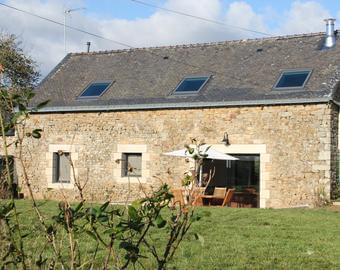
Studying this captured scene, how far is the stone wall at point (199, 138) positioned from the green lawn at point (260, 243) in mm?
4354

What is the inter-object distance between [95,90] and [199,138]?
4342 millimetres

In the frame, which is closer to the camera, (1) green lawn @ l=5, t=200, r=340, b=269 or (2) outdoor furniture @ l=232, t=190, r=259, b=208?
(1) green lawn @ l=5, t=200, r=340, b=269

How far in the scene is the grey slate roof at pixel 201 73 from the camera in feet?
54.6

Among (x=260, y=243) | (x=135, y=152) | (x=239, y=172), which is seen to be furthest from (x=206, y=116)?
(x=260, y=243)

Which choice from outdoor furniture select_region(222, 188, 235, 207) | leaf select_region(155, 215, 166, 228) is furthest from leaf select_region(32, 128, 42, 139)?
outdoor furniture select_region(222, 188, 235, 207)

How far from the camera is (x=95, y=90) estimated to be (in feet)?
64.4

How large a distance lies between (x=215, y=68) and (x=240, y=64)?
799mm

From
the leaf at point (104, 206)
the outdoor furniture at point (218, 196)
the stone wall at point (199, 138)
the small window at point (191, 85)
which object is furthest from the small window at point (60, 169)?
the leaf at point (104, 206)

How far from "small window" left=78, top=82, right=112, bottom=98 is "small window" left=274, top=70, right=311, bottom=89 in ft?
19.1

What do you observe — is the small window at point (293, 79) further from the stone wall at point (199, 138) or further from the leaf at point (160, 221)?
the leaf at point (160, 221)

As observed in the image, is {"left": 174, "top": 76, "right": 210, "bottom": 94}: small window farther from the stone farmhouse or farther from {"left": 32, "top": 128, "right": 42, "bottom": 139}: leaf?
{"left": 32, "top": 128, "right": 42, "bottom": 139}: leaf

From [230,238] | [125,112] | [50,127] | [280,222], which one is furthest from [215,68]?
[230,238]

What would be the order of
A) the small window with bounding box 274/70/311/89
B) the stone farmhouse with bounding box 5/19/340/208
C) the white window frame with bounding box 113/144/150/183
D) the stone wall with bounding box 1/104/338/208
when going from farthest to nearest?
the white window frame with bounding box 113/144/150/183 → the small window with bounding box 274/70/311/89 → the stone farmhouse with bounding box 5/19/340/208 → the stone wall with bounding box 1/104/338/208

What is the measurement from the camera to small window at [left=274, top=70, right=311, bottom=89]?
650 inches
